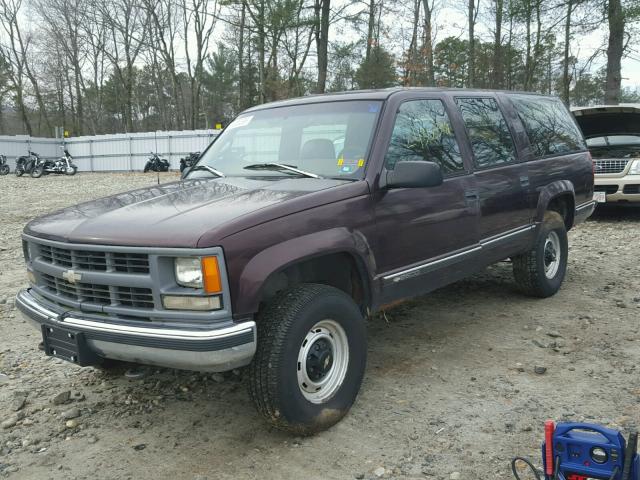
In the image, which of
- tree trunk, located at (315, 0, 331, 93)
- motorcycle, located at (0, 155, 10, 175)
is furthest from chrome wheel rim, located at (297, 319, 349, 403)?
motorcycle, located at (0, 155, 10, 175)

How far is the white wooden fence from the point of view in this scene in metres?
29.4

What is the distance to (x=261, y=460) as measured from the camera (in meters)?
3.00

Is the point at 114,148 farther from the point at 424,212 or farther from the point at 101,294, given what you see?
the point at 101,294

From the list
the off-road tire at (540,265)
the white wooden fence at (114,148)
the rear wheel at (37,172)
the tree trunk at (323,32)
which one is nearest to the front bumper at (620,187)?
the off-road tire at (540,265)

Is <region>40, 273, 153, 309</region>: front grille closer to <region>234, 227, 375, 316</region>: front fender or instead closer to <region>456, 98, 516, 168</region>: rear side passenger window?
<region>234, 227, 375, 316</region>: front fender

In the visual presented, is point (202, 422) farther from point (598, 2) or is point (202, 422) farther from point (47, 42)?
point (47, 42)

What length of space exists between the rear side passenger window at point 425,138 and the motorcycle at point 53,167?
26507 millimetres

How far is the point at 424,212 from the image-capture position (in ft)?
12.8

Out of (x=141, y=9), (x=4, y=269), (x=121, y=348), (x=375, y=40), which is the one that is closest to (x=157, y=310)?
(x=121, y=348)

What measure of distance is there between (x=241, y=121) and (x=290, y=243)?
197 centimetres

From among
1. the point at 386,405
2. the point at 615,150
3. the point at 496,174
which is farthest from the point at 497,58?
the point at 386,405

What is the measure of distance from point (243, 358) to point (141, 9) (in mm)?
42793

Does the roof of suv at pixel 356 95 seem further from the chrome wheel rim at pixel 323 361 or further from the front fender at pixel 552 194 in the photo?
the chrome wheel rim at pixel 323 361

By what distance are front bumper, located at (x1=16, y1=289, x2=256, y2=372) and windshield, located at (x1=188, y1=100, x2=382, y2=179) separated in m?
1.37
